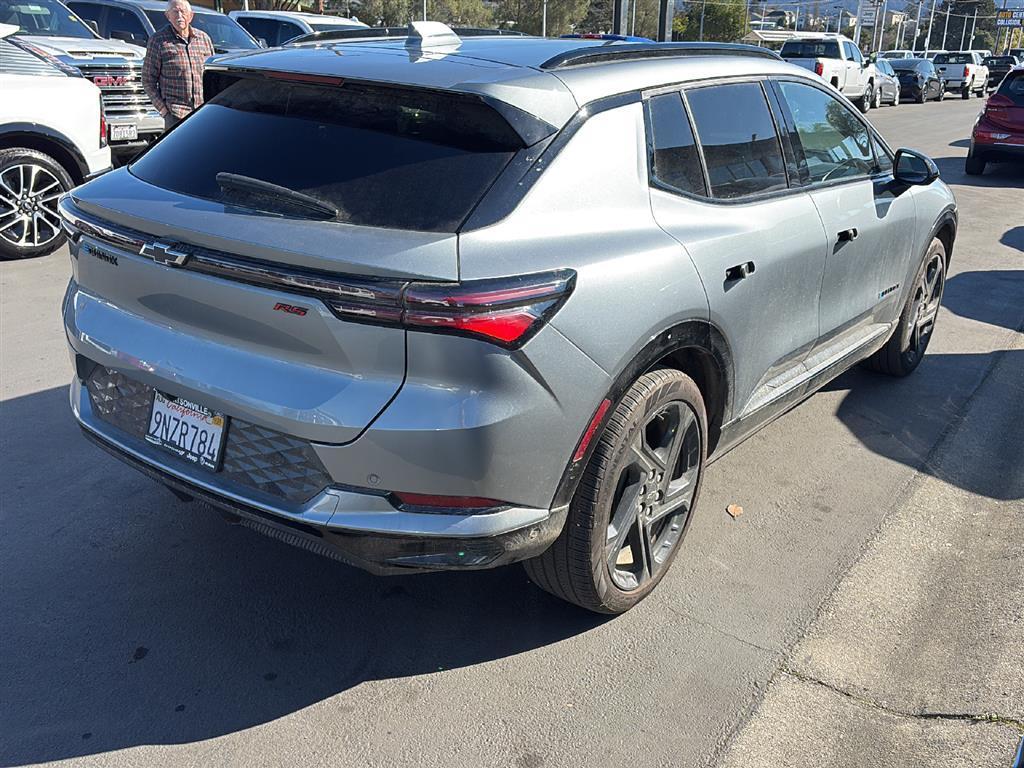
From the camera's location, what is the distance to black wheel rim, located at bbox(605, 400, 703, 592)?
3.22 m

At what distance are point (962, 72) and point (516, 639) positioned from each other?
138 ft

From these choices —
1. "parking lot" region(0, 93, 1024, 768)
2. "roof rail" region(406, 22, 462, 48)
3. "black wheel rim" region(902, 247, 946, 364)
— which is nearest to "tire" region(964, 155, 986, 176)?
"black wheel rim" region(902, 247, 946, 364)

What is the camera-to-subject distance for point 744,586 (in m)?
3.64

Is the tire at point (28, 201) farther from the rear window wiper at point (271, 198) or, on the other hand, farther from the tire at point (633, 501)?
the tire at point (633, 501)

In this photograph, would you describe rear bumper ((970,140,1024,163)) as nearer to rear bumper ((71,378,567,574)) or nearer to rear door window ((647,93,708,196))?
rear door window ((647,93,708,196))

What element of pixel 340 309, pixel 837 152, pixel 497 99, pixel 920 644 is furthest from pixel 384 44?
pixel 920 644

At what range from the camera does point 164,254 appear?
284 centimetres

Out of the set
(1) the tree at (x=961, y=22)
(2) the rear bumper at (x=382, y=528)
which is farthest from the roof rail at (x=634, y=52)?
(1) the tree at (x=961, y=22)

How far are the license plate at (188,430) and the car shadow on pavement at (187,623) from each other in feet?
2.25

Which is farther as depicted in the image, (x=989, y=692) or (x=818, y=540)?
(x=818, y=540)

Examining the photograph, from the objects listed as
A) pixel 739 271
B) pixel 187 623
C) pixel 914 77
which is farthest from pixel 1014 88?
pixel 914 77

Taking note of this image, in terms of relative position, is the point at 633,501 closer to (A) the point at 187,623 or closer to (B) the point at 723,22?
(A) the point at 187,623

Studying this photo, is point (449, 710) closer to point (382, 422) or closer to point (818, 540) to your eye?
point (382, 422)

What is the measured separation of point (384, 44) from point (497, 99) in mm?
895
